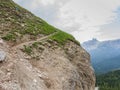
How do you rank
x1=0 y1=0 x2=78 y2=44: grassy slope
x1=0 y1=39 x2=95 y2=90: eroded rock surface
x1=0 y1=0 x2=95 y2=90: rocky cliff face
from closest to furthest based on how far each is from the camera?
x1=0 y1=39 x2=95 y2=90: eroded rock surface
x1=0 y1=0 x2=95 y2=90: rocky cliff face
x1=0 y1=0 x2=78 y2=44: grassy slope

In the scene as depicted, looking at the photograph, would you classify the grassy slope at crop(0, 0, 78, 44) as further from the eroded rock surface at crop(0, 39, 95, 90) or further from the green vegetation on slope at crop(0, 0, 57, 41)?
the eroded rock surface at crop(0, 39, 95, 90)

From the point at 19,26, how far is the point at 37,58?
836cm

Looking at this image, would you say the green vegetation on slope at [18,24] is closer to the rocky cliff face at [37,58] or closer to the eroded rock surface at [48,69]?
the rocky cliff face at [37,58]

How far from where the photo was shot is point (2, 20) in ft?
129

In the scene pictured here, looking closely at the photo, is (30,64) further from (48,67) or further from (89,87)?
(89,87)

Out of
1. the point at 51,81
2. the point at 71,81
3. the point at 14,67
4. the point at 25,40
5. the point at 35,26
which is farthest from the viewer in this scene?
the point at 35,26

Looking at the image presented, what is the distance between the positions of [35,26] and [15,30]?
525 centimetres

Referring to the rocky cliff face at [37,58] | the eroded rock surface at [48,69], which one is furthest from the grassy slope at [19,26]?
the eroded rock surface at [48,69]

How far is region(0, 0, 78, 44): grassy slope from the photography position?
37062mm

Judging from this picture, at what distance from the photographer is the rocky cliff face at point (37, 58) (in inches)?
1016

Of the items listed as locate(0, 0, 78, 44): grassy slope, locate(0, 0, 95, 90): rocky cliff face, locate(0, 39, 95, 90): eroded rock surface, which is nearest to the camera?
locate(0, 39, 95, 90): eroded rock surface

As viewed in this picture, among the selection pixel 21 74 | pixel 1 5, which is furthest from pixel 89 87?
pixel 1 5

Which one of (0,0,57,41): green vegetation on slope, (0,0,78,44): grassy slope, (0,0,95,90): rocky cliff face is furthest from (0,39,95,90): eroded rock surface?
(0,0,57,41): green vegetation on slope

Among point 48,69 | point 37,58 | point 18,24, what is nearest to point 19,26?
point 18,24
